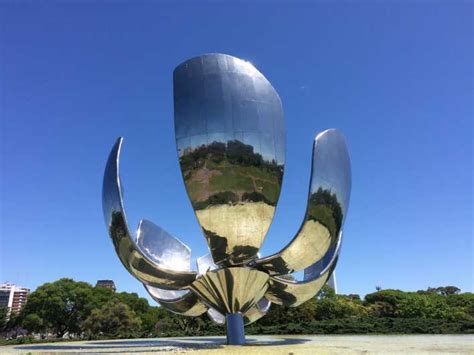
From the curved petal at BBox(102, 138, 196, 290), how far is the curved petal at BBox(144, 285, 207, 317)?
5.21ft

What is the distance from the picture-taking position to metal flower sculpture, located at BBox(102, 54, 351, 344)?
9828 millimetres

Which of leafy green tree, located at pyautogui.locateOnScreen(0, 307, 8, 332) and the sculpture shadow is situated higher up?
leafy green tree, located at pyautogui.locateOnScreen(0, 307, 8, 332)

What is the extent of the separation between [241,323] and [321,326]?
13.3m

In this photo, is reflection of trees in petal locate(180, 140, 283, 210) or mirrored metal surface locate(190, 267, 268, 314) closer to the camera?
reflection of trees in petal locate(180, 140, 283, 210)

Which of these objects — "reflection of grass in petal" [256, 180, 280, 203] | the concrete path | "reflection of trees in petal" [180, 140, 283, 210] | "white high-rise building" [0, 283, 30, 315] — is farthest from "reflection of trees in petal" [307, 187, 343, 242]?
"white high-rise building" [0, 283, 30, 315]

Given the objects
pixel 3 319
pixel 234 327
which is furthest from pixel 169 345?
pixel 3 319

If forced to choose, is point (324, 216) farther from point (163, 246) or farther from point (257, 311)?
point (163, 246)

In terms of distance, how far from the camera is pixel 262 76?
10711 millimetres

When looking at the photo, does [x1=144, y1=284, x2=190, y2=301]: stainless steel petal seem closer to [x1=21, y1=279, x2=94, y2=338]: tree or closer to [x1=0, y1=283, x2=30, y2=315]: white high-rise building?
[x1=21, y1=279, x2=94, y2=338]: tree

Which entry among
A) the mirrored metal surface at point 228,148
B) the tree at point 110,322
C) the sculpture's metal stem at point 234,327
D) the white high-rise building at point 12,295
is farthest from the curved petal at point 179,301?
the white high-rise building at point 12,295

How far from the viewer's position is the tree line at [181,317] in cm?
2341

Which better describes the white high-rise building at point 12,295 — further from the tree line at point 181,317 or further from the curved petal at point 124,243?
the curved petal at point 124,243

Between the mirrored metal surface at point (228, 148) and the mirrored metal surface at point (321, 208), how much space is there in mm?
903

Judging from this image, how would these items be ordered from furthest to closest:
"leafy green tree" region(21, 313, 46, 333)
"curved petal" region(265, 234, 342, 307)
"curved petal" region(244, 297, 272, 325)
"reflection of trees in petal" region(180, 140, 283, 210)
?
"leafy green tree" region(21, 313, 46, 333)
"curved petal" region(244, 297, 272, 325)
"curved petal" region(265, 234, 342, 307)
"reflection of trees in petal" region(180, 140, 283, 210)
